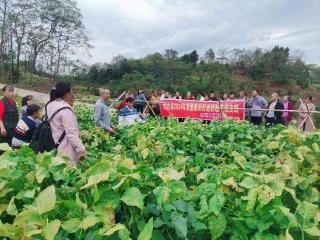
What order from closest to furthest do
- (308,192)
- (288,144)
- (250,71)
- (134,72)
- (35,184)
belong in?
1. (35,184)
2. (308,192)
3. (288,144)
4. (134,72)
5. (250,71)

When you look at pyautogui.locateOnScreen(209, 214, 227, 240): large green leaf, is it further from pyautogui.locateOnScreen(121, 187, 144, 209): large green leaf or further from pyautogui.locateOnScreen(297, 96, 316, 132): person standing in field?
pyautogui.locateOnScreen(297, 96, 316, 132): person standing in field

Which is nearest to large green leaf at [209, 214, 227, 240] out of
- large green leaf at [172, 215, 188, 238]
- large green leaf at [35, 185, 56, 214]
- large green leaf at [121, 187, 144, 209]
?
large green leaf at [172, 215, 188, 238]

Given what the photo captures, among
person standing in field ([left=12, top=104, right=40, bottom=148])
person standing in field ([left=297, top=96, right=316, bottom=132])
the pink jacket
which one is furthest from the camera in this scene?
person standing in field ([left=297, top=96, right=316, bottom=132])

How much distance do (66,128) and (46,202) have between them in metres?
2.63

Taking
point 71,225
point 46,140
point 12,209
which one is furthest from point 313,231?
point 46,140

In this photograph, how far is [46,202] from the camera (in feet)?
5.90

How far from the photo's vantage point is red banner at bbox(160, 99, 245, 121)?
1279cm

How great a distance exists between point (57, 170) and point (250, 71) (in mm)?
50433

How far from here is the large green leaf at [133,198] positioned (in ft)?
5.95

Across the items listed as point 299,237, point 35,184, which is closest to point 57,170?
point 35,184

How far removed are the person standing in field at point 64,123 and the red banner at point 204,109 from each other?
814 cm

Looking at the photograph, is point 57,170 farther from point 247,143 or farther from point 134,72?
point 134,72

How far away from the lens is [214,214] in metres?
1.97

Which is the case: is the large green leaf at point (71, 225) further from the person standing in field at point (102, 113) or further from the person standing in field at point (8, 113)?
the person standing in field at point (8, 113)
